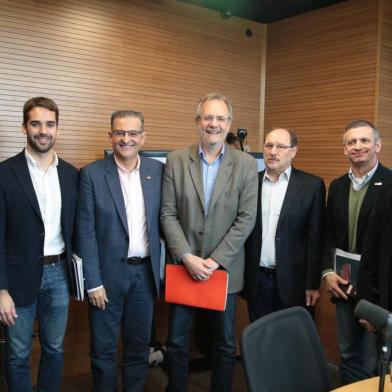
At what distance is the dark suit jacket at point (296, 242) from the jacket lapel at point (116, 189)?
708 mm

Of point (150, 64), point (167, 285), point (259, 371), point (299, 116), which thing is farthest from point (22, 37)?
point (259, 371)

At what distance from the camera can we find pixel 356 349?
7.97 ft

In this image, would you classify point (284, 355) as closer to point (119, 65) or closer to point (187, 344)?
point (187, 344)

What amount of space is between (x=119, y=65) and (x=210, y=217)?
165 cm

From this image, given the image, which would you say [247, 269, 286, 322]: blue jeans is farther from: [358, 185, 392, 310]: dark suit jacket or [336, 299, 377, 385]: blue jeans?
[358, 185, 392, 310]: dark suit jacket

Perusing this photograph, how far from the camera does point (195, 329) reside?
3629 mm

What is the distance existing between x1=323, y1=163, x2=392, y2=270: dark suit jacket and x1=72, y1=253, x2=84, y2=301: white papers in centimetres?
130

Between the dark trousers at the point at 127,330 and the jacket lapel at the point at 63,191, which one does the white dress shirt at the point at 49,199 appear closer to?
the jacket lapel at the point at 63,191

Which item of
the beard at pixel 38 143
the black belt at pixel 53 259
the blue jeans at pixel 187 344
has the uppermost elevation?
the beard at pixel 38 143

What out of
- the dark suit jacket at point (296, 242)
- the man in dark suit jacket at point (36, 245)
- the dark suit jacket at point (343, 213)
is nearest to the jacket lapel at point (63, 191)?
the man in dark suit jacket at point (36, 245)

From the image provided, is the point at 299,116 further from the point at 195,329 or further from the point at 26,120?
the point at 26,120

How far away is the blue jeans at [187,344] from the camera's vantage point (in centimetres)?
246

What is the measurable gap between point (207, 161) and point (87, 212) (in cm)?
68

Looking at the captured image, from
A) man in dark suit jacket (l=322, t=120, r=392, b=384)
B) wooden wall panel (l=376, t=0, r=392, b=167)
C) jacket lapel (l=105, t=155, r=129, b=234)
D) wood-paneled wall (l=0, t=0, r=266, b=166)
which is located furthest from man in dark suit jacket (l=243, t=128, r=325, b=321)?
wood-paneled wall (l=0, t=0, r=266, b=166)
